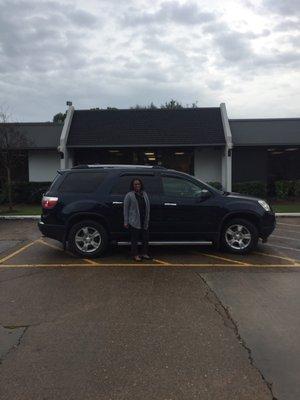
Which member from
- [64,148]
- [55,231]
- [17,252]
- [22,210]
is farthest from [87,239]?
[64,148]

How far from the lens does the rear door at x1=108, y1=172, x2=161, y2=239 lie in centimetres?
1007

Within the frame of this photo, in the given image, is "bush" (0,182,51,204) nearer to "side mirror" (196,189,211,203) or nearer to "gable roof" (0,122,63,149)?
"gable roof" (0,122,63,149)

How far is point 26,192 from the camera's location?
23.8m

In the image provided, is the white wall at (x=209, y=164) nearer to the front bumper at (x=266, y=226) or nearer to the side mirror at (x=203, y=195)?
the front bumper at (x=266, y=226)

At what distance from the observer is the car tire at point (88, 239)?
10.0 m

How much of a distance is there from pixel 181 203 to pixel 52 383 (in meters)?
6.27

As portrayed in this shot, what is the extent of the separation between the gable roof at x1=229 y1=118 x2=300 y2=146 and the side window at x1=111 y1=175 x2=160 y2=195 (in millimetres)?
14116

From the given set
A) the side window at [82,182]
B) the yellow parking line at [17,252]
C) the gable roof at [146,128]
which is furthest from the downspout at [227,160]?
the side window at [82,182]

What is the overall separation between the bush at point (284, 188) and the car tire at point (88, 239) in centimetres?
1527

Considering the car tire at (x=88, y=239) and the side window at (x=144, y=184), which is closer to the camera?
the car tire at (x=88, y=239)

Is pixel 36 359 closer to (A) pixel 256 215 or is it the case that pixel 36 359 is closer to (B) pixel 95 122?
(A) pixel 256 215

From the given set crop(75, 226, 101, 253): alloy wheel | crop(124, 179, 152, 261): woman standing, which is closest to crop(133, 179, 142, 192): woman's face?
crop(124, 179, 152, 261): woman standing

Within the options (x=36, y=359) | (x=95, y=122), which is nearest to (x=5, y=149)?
(x=95, y=122)

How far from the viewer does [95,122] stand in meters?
24.9
